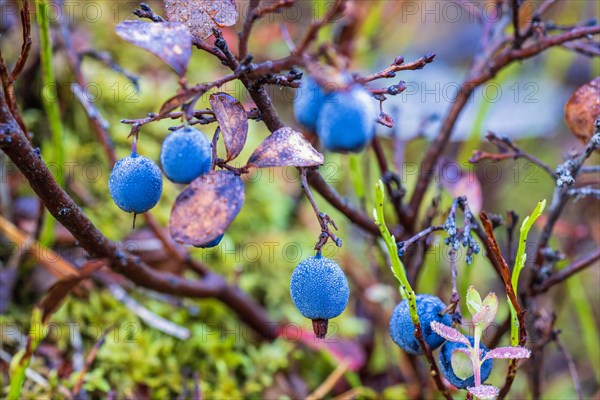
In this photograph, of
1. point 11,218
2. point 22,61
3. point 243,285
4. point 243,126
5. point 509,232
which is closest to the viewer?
point 243,126

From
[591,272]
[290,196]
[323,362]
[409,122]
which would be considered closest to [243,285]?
[323,362]

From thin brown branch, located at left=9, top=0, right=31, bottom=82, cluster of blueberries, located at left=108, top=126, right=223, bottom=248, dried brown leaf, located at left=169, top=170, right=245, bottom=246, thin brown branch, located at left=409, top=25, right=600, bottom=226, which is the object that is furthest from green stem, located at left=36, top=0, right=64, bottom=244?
thin brown branch, located at left=409, top=25, right=600, bottom=226

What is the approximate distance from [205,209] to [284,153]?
91mm

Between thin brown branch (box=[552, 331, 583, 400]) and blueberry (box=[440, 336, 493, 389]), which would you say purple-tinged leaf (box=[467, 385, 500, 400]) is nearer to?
blueberry (box=[440, 336, 493, 389])

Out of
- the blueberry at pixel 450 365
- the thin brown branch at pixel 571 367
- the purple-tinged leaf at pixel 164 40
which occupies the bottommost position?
the thin brown branch at pixel 571 367

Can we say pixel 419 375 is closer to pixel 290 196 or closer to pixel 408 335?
pixel 408 335

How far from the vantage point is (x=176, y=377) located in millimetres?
958

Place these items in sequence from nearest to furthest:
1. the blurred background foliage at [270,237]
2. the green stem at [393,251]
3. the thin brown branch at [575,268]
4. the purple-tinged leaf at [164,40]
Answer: the purple-tinged leaf at [164,40] < the green stem at [393,251] < the thin brown branch at [575,268] < the blurred background foliage at [270,237]

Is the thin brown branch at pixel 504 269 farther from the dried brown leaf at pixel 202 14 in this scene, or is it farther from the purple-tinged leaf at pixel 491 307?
the dried brown leaf at pixel 202 14

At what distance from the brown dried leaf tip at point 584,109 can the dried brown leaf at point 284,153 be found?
40 cm

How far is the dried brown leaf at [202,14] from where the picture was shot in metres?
0.51

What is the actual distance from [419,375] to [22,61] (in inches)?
30.2

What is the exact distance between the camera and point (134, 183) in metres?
0.50

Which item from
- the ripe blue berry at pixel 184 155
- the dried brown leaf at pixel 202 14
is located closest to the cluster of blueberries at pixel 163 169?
the ripe blue berry at pixel 184 155
